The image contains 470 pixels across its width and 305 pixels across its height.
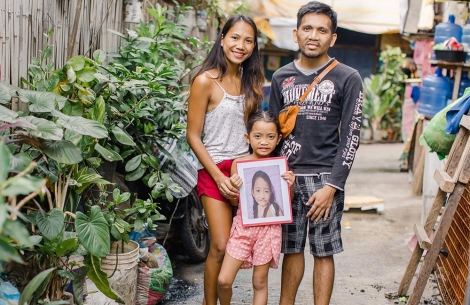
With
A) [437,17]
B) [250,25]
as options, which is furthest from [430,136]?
[437,17]

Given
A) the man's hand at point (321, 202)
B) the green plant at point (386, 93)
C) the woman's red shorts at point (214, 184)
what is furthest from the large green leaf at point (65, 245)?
the green plant at point (386, 93)

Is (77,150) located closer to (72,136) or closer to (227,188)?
(72,136)

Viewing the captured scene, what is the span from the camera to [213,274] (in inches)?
152

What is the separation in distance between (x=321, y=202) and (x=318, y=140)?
1.23ft

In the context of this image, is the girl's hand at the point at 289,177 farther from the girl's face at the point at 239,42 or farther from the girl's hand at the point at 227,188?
the girl's face at the point at 239,42

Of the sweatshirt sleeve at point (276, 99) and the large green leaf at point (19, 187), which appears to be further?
the sweatshirt sleeve at point (276, 99)

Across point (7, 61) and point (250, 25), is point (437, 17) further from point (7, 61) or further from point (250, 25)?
point (7, 61)

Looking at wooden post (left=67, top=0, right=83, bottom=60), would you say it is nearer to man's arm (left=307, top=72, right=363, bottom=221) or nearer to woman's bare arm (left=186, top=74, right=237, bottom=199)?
woman's bare arm (left=186, top=74, right=237, bottom=199)

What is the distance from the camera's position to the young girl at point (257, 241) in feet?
12.2

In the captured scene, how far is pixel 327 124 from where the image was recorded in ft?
12.4

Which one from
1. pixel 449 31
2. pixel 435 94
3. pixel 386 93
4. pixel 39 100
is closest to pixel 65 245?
pixel 39 100

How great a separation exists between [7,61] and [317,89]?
1.80 metres

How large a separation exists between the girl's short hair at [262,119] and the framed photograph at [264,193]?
0.24 meters

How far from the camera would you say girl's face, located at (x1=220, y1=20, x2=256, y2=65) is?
3793 mm
